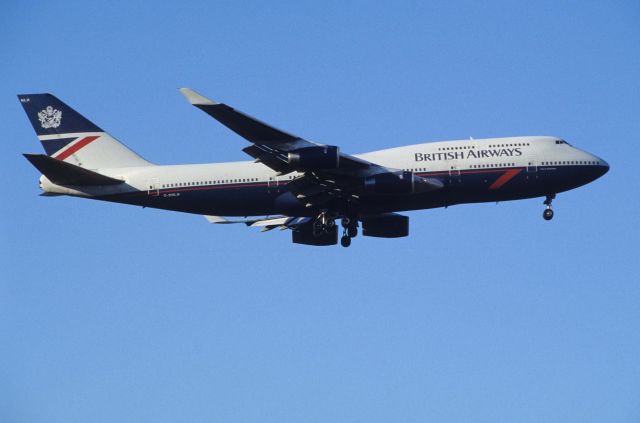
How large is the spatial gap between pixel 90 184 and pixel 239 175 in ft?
27.6

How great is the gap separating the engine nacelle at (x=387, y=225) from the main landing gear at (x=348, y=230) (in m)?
2.39

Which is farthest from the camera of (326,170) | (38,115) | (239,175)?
(38,115)

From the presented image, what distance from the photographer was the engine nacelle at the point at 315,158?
53.9m

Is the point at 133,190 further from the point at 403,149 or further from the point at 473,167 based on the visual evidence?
the point at 473,167

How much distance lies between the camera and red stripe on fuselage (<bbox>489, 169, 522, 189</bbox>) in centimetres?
5819

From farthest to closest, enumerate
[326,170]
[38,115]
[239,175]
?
1. [38,115]
2. [239,175]
3. [326,170]

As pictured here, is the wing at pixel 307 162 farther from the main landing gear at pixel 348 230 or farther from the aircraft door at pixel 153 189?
the aircraft door at pixel 153 189

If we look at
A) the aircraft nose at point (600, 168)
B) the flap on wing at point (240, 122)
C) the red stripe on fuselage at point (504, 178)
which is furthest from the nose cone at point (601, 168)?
the flap on wing at point (240, 122)

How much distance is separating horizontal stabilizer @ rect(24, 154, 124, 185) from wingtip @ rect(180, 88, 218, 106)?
9.81 metres

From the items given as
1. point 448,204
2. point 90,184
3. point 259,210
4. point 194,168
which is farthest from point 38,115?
point 448,204

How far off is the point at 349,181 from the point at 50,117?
753 inches

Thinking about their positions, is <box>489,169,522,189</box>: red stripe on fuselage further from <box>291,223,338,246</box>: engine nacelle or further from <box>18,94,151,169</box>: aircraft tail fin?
<box>18,94,151,169</box>: aircraft tail fin

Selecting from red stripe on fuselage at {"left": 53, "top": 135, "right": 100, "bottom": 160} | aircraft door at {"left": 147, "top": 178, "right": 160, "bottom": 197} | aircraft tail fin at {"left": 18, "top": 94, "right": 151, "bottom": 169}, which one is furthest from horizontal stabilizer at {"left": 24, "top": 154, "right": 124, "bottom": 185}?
red stripe on fuselage at {"left": 53, "top": 135, "right": 100, "bottom": 160}

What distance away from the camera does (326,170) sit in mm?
55031
